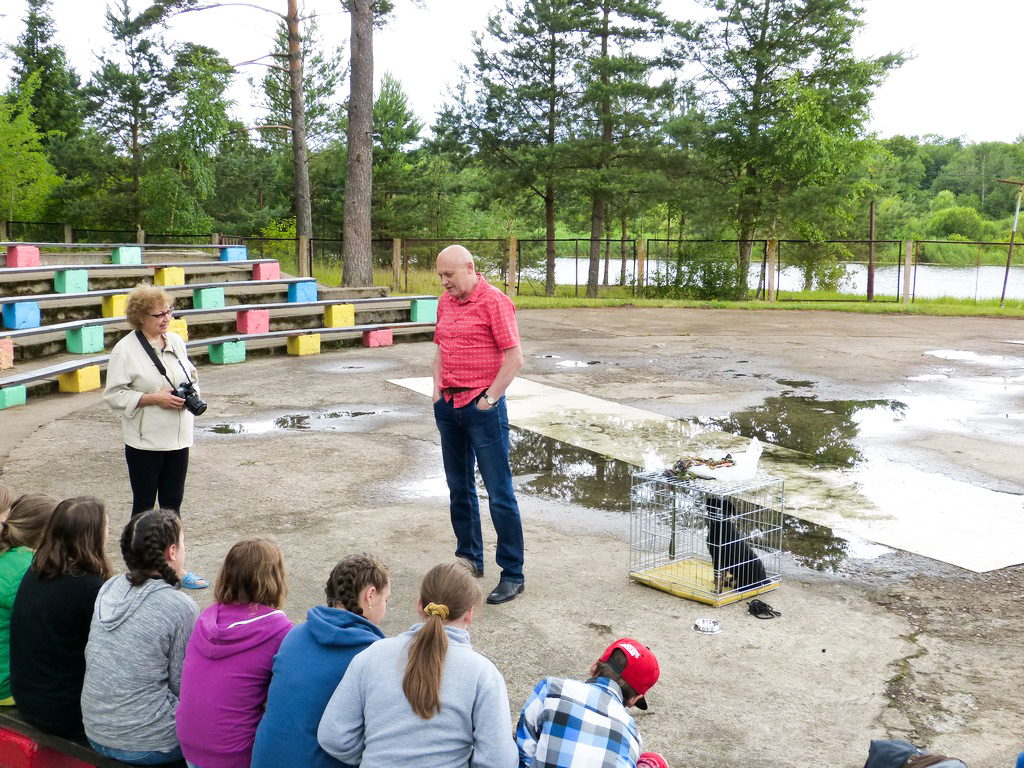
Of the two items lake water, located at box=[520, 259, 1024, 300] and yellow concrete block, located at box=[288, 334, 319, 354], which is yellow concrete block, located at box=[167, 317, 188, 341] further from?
lake water, located at box=[520, 259, 1024, 300]

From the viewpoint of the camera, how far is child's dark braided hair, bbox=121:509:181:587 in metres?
3.19

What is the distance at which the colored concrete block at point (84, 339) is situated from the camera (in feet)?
40.4

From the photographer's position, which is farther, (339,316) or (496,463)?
(339,316)

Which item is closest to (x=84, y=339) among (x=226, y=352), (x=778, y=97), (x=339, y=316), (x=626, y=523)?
(x=226, y=352)

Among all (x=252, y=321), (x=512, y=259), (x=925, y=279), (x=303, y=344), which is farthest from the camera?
(x=925, y=279)

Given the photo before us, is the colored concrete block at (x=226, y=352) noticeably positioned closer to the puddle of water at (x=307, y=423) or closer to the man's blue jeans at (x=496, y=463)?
the puddle of water at (x=307, y=423)

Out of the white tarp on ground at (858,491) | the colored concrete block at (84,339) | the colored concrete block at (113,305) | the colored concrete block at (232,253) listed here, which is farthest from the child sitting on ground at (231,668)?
the colored concrete block at (232,253)

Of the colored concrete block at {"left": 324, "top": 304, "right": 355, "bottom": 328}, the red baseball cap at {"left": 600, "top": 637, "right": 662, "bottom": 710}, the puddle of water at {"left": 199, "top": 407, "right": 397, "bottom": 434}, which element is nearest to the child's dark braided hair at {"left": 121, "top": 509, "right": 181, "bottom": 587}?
the red baseball cap at {"left": 600, "top": 637, "right": 662, "bottom": 710}

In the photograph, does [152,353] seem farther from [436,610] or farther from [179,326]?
[179,326]

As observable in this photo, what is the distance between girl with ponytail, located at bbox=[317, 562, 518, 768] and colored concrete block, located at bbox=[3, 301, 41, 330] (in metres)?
10.8

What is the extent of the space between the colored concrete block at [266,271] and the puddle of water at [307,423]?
25.7 ft

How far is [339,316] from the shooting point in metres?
15.6

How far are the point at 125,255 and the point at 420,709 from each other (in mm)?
14649

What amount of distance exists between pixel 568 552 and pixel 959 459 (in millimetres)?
4320
